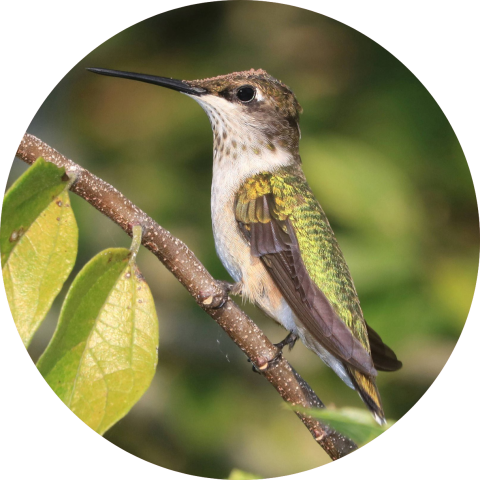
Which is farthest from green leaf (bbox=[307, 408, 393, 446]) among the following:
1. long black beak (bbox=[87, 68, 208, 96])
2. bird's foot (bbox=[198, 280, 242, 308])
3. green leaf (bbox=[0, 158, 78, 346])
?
long black beak (bbox=[87, 68, 208, 96])

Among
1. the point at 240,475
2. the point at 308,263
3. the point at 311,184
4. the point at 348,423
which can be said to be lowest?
the point at 240,475

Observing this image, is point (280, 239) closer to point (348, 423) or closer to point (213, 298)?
point (213, 298)

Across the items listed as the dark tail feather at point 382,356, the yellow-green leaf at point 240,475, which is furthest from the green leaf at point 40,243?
the dark tail feather at point 382,356

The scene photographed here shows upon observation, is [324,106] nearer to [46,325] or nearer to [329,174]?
[329,174]

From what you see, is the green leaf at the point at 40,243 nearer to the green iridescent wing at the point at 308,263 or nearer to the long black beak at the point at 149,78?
the long black beak at the point at 149,78

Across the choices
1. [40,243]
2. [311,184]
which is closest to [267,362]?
[311,184]

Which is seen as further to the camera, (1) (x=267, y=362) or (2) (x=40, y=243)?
(1) (x=267, y=362)

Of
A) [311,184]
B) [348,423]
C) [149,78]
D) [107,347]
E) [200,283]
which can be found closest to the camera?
[348,423]
